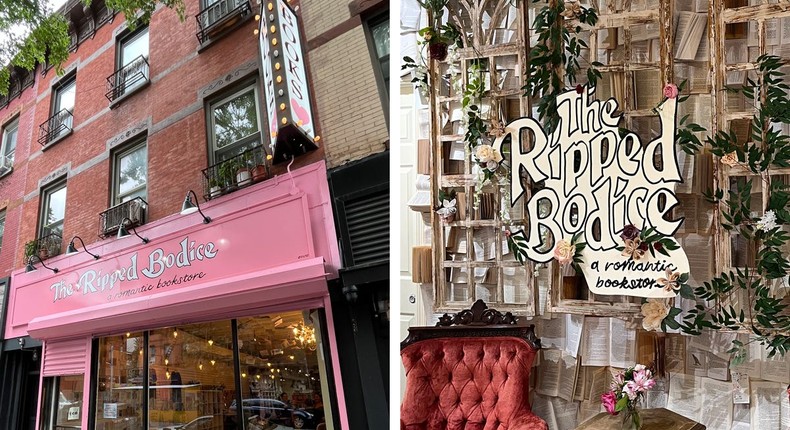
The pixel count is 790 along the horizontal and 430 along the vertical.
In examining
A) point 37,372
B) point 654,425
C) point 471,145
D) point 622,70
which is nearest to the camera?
point 654,425

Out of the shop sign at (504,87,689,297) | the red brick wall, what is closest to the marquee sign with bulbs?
the red brick wall

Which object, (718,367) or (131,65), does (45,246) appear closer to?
(131,65)

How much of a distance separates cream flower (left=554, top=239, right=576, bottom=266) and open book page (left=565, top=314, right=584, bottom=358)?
27 cm

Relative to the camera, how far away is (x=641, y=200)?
1.59 meters

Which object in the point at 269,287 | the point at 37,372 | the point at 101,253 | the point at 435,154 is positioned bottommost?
the point at 37,372

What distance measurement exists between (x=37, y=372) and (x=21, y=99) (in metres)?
1.53

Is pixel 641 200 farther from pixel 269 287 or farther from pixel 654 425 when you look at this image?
pixel 269 287

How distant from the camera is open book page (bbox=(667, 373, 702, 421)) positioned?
1.62 meters

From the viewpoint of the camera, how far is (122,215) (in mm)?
2539

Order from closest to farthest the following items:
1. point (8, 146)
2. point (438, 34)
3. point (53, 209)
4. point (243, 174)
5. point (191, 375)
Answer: point (438, 34), point (243, 174), point (191, 375), point (53, 209), point (8, 146)

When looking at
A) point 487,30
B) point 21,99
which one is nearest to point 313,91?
point 487,30

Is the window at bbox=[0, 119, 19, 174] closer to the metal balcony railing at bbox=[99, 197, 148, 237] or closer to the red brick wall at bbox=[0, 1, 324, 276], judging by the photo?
the red brick wall at bbox=[0, 1, 324, 276]

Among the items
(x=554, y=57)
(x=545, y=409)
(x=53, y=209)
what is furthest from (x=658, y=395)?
(x=53, y=209)

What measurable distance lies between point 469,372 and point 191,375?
134cm
